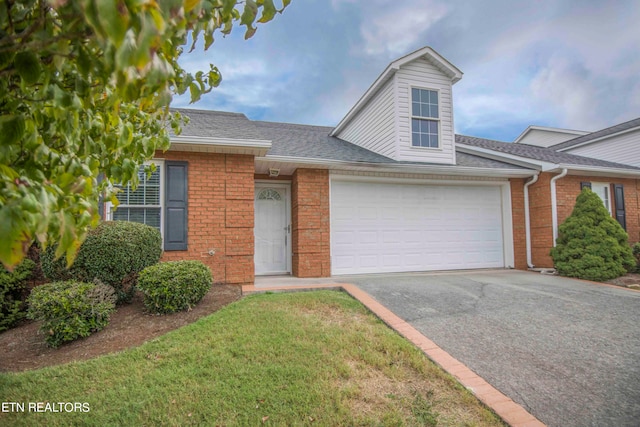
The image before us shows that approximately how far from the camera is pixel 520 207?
347 inches

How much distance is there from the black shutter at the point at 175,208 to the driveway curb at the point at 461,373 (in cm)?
362

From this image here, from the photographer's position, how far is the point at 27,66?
36.4 inches

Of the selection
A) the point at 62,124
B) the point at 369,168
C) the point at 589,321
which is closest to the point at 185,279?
the point at 62,124

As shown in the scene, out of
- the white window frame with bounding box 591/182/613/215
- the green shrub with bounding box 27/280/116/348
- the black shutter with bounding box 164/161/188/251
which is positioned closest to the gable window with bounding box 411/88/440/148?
the white window frame with bounding box 591/182/613/215

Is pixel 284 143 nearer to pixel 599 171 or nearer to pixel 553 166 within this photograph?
pixel 553 166

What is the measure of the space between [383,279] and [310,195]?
2.49m

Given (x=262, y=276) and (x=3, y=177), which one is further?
(x=262, y=276)

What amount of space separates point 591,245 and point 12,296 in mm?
11530

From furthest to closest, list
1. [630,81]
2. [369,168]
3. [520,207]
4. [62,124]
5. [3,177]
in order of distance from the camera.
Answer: [630,81] → [520,207] → [369,168] → [62,124] → [3,177]

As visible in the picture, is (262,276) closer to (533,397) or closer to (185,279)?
(185,279)

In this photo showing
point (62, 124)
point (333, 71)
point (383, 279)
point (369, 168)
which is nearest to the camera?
point (62, 124)

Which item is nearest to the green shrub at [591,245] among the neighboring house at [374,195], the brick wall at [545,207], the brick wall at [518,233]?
the brick wall at [545,207]

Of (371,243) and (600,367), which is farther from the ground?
(371,243)

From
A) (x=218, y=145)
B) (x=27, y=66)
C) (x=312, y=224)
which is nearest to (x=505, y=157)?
(x=312, y=224)
